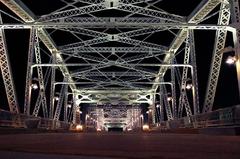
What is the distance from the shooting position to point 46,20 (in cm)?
2508

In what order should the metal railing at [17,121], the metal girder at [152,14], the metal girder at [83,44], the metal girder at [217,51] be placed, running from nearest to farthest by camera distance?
the metal railing at [17,121]
the metal girder at [217,51]
the metal girder at [152,14]
the metal girder at [83,44]

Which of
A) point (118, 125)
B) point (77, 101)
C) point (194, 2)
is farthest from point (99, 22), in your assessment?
point (118, 125)

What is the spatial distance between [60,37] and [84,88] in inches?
1166

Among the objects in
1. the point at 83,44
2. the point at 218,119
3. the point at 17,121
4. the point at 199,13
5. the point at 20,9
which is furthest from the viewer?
the point at 83,44

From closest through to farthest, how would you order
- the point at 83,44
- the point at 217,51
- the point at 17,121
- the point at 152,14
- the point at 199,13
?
1. the point at 17,121
2. the point at 217,51
3. the point at 199,13
4. the point at 152,14
5. the point at 83,44

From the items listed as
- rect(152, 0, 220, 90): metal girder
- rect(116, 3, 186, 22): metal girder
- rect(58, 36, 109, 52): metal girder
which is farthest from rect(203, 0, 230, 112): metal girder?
rect(58, 36, 109, 52): metal girder

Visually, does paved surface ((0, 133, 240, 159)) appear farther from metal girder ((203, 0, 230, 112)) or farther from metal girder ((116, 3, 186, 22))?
metal girder ((116, 3, 186, 22))

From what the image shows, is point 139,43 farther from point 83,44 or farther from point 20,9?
point 20,9

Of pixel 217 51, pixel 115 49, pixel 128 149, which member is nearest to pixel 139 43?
pixel 115 49

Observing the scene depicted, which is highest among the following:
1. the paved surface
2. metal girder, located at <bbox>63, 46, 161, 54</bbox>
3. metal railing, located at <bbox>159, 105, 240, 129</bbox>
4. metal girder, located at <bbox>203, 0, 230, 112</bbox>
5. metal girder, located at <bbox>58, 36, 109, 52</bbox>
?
metal girder, located at <bbox>58, 36, 109, 52</bbox>

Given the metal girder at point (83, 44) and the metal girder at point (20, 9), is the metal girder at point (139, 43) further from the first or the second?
the metal girder at point (20, 9)

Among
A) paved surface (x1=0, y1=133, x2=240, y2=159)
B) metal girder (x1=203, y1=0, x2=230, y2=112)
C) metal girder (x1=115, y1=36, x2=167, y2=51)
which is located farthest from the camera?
metal girder (x1=115, y1=36, x2=167, y2=51)

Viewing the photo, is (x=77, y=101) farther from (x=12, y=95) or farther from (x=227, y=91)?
(x=12, y=95)

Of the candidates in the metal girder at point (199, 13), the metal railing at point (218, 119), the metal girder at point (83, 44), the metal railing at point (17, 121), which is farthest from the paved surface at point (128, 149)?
the metal girder at point (83, 44)
